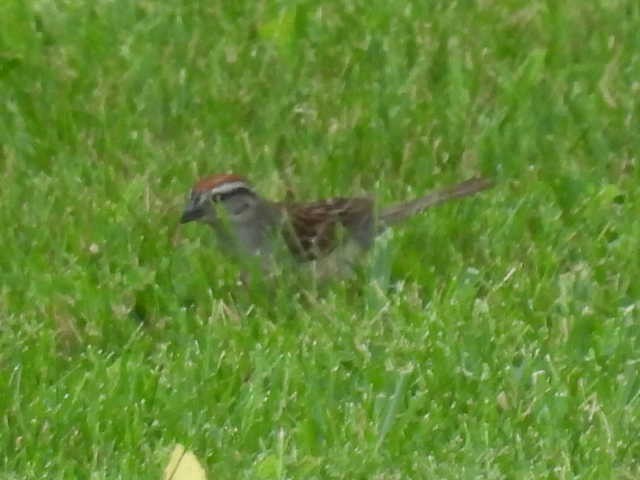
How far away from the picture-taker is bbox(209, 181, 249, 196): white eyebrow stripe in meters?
7.21

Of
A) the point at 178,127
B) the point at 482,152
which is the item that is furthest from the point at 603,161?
the point at 178,127

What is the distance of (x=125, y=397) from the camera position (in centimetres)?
603

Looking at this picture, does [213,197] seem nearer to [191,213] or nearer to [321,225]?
[191,213]

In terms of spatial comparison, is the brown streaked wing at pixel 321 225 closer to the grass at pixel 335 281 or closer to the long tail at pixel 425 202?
the long tail at pixel 425 202

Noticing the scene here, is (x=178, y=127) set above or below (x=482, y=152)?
above

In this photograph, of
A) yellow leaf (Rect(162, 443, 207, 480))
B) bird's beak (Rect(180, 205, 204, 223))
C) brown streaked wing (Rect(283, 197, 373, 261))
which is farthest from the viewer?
brown streaked wing (Rect(283, 197, 373, 261))

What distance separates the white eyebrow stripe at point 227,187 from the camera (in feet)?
23.7

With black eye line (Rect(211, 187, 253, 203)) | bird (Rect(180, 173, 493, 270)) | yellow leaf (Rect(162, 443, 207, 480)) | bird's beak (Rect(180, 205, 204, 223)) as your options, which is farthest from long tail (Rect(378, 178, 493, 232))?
yellow leaf (Rect(162, 443, 207, 480))

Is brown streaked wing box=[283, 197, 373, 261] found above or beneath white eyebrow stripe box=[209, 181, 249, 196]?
beneath

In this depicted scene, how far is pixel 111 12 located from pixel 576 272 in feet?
10.4

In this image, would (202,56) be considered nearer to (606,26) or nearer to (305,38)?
(305,38)

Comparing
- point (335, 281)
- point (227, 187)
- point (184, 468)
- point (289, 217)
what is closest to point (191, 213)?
point (227, 187)

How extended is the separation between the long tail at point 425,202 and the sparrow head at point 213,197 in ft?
1.77

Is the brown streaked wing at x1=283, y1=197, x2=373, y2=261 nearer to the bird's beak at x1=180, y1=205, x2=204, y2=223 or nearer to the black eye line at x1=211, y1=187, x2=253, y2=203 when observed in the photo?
the black eye line at x1=211, y1=187, x2=253, y2=203
